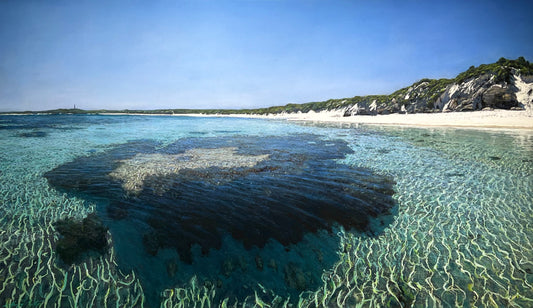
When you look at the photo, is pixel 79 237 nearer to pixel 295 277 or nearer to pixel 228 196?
pixel 228 196

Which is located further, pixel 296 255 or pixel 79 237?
pixel 79 237

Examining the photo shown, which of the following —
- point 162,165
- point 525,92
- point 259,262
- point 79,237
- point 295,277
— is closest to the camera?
point 295,277

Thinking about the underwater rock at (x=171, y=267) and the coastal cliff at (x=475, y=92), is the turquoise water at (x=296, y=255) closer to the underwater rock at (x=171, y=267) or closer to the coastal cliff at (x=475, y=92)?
the underwater rock at (x=171, y=267)

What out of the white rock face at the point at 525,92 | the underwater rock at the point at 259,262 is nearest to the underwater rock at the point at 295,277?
the underwater rock at the point at 259,262

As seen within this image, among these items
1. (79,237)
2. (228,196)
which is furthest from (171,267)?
(228,196)

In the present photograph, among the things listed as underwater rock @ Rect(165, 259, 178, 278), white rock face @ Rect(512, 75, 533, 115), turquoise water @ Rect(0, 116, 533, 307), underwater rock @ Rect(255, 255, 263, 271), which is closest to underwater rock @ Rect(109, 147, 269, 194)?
turquoise water @ Rect(0, 116, 533, 307)

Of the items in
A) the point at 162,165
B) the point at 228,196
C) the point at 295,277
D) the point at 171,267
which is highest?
the point at 162,165

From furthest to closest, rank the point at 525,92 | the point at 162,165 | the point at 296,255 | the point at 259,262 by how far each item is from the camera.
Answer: the point at 525,92, the point at 162,165, the point at 296,255, the point at 259,262
